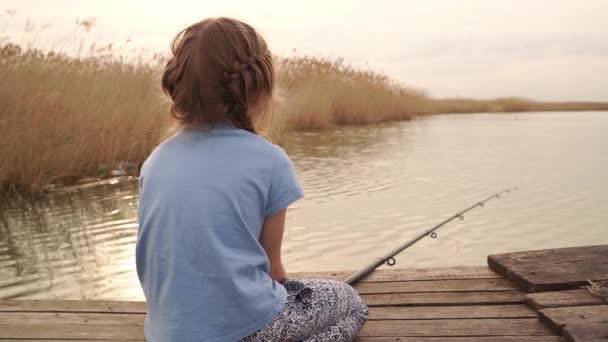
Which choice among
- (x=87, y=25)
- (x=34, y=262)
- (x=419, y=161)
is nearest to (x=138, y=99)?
(x=87, y=25)

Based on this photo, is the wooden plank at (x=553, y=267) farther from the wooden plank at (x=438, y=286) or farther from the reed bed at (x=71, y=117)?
the reed bed at (x=71, y=117)

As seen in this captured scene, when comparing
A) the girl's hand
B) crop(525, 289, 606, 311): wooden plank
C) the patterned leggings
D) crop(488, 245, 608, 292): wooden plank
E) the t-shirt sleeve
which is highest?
the t-shirt sleeve

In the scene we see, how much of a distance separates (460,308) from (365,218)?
2292mm

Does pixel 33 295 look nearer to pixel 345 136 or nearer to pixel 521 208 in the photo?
pixel 521 208

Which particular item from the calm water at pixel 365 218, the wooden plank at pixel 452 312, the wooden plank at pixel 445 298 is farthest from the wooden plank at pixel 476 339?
the calm water at pixel 365 218

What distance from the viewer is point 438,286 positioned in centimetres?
230

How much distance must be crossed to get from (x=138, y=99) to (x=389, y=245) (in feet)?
12.9

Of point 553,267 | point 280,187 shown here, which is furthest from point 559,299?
point 280,187

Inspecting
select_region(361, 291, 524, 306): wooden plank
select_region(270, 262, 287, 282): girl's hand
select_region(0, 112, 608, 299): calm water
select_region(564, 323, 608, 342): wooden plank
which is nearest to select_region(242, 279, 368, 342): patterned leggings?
select_region(270, 262, 287, 282): girl's hand

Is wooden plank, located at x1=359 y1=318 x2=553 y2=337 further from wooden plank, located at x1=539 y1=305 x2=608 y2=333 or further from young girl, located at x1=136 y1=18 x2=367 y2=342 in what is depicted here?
young girl, located at x1=136 y1=18 x2=367 y2=342

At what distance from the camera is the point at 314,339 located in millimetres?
1705

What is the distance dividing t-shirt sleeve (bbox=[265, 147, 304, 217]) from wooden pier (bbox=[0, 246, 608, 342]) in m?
0.67

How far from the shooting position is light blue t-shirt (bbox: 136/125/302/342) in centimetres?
134

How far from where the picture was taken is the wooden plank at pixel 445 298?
216 centimetres
